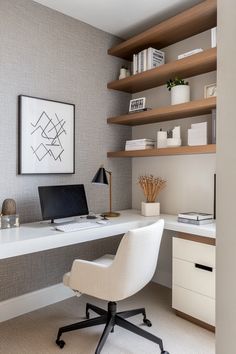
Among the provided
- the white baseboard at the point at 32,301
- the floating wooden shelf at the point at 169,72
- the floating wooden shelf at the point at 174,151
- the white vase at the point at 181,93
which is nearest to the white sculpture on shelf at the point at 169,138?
the floating wooden shelf at the point at 174,151

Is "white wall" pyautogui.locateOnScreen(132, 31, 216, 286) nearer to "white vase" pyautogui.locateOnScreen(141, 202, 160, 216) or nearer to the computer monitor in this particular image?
"white vase" pyautogui.locateOnScreen(141, 202, 160, 216)

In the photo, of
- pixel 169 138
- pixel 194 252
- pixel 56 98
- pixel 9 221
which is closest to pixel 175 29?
pixel 169 138

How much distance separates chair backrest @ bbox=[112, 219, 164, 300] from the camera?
1.59 m

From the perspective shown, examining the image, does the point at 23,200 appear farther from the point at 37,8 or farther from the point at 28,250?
the point at 37,8

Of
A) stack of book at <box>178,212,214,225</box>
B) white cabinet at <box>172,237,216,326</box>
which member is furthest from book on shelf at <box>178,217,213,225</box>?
white cabinet at <box>172,237,216,326</box>

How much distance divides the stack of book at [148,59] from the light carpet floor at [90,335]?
2.17 metres

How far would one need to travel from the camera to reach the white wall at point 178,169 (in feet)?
8.12

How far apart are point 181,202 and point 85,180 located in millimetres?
965

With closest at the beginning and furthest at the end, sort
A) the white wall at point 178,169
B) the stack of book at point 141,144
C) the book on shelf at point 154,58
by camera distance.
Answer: the white wall at point 178,169, the book on shelf at point 154,58, the stack of book at point 141,144

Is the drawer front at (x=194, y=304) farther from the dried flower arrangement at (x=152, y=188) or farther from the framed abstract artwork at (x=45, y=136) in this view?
the framed abstract artwork at (x=45, y=136)

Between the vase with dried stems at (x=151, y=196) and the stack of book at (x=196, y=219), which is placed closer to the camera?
the stack of book at (x=196, y=219)

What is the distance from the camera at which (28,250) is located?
170 centimetres

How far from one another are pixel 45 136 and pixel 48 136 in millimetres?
29

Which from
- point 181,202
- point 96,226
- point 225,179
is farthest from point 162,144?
point 225,179
